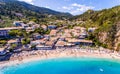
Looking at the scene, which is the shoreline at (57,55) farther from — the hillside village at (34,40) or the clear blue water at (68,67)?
the hillside village at (34,40)

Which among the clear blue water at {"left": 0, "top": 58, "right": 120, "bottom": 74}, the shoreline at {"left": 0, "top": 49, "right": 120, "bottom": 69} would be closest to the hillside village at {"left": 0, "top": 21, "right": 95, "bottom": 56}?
the shoreline at {"left": 0, "top": 49, "right": 120, "bottom": 69}

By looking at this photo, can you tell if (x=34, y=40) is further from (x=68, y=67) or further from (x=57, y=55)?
(x=68, y=67)

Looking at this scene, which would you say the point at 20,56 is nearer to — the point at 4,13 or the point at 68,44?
the point at 68,44

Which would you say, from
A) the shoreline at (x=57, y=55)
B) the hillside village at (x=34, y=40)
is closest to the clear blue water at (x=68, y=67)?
the shoreline at (x=57, y=55)

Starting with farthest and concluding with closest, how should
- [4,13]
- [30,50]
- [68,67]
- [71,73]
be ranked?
1. [4,13]
2. [30,50]
3. [68,67]
4. [71,73]

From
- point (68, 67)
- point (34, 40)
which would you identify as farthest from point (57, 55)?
point (34, 40)

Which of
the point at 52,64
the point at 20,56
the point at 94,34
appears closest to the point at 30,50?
the point at 20,56
